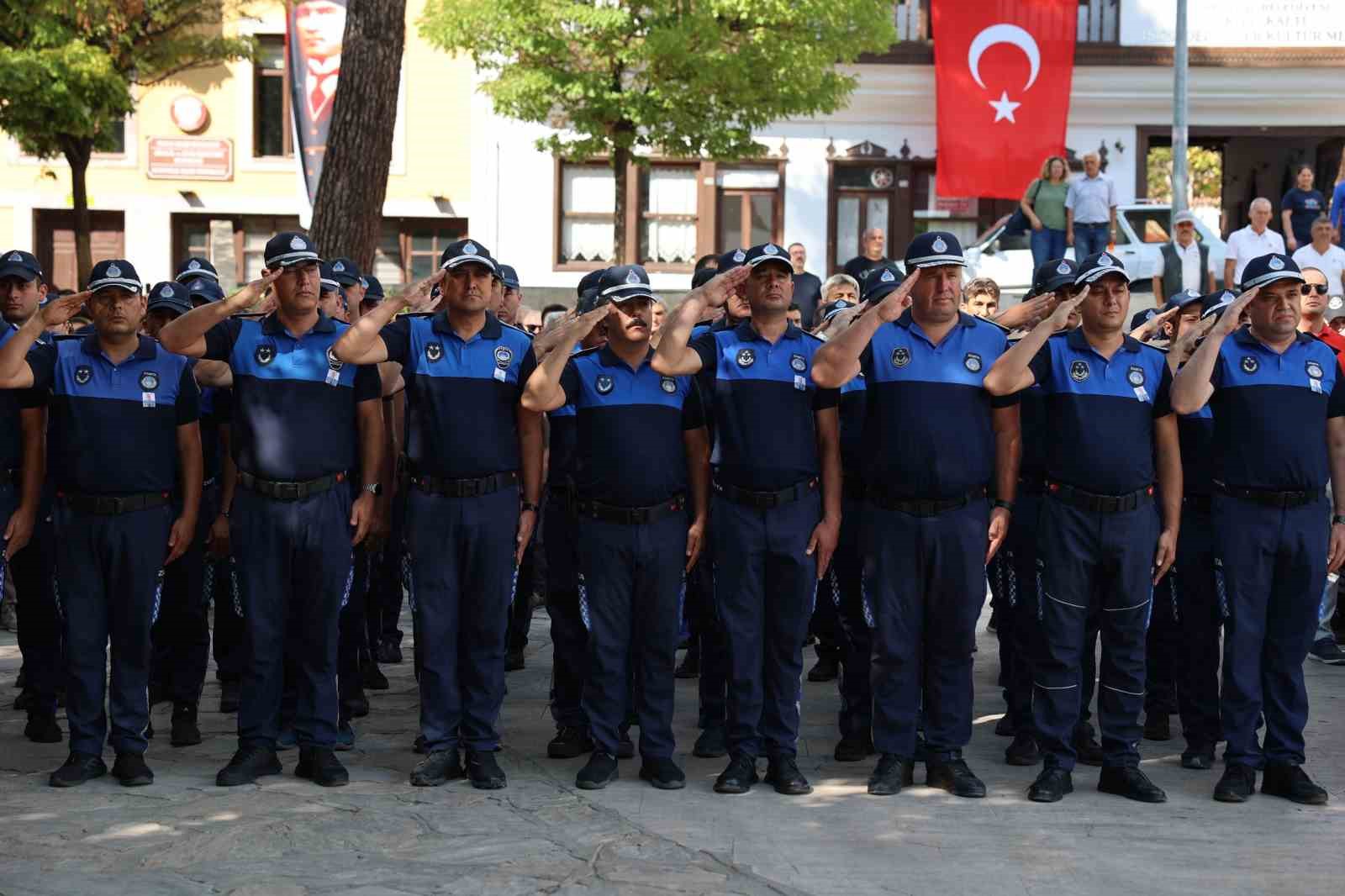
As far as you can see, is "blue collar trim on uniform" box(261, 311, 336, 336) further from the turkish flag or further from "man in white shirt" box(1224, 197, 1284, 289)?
the turkish flag

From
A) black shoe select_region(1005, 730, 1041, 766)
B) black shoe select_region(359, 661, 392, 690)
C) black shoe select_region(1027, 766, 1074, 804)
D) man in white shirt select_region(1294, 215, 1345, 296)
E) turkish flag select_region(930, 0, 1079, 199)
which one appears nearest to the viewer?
black shoe select_region(1027, 766, 1074, 804)

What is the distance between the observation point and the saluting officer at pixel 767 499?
7.66 m

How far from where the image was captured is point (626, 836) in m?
6.86

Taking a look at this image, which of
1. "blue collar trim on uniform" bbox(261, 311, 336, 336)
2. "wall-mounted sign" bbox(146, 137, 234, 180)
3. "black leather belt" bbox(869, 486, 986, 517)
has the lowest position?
"black leather belt" bbox(869, 486, 986, 517)

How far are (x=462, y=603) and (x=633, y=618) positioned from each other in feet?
2.49

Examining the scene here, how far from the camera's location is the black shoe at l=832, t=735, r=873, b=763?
327 inches

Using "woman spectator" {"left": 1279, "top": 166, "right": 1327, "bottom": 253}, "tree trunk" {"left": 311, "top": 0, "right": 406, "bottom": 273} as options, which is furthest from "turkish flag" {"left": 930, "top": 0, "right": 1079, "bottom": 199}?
"tree trunk" {"left": 311, "top": 0, "right": 406, "bottom": 273}

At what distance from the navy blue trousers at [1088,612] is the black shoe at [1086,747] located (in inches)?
21.1

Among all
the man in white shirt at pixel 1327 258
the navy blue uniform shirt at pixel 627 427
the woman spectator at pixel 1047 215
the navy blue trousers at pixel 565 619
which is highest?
the woman spectator at pixel 1047 215

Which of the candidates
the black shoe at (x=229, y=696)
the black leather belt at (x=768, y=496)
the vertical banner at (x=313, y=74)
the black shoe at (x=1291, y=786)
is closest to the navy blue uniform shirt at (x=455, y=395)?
the black leather belt at (x=768, y=496)

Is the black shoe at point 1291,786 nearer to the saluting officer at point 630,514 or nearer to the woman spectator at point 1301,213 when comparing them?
the saluting officer at point 630,514

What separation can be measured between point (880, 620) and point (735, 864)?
5.12ft

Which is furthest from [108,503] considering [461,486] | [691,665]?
[691,665]

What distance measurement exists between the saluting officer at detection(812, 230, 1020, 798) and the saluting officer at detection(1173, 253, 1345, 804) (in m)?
0.90
